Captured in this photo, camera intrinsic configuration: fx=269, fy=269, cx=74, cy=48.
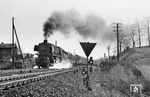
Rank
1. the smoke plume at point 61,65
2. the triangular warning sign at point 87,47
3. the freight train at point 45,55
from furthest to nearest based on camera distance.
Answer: the smoke plume at point 61,65 < the freight train at point 45,55 < the triangular warning sign at point 87,47

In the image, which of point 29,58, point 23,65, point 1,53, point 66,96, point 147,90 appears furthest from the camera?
point 1,53

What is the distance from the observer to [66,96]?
459 inches

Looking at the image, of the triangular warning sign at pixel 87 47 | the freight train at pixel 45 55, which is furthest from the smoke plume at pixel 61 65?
the triangular warning sign at pixel 87 47

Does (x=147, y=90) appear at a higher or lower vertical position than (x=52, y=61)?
lower

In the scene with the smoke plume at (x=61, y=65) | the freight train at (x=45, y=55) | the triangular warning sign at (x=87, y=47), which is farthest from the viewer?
the smoke plume at (x=61, y=65)

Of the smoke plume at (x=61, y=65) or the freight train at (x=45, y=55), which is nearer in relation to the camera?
the freight train at (x=45, y=55)

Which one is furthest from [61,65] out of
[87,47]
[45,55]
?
[87,47]

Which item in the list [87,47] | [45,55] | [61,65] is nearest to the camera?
[87,47]

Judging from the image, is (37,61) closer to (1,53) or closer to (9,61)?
(9,61)

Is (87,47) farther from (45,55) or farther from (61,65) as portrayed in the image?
(61,65)

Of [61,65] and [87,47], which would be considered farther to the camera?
[61,65]

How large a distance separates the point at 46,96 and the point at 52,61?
29.8m

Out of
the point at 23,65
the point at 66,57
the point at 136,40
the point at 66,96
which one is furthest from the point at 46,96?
the point at 136,40

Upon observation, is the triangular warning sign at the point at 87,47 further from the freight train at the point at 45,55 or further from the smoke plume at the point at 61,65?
the smoke plume at the point at 61,65
